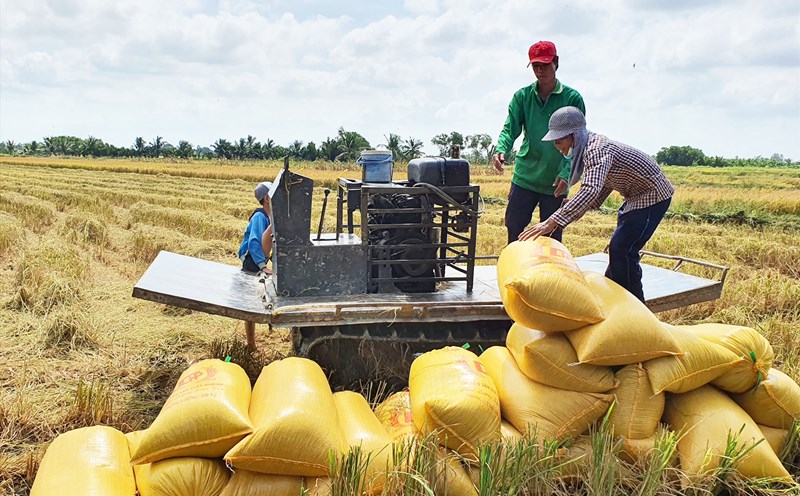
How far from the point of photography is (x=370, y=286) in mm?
4344

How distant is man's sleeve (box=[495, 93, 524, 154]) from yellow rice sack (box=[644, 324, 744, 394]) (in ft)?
7.32

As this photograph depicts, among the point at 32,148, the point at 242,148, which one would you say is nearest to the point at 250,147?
the point at 242,148

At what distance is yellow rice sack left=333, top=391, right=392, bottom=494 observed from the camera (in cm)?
254

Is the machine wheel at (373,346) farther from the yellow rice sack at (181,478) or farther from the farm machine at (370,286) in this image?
the yellow rice sack at (181,478)

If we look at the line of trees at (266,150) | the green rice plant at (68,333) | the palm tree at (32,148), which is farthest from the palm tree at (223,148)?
the green rice plant at (68,333)

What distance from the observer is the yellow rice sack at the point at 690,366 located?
293 cm

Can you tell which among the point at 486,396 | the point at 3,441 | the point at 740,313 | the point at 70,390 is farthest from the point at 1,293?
the point at 740,313

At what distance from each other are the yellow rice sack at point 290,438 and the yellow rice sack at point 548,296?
111 cm

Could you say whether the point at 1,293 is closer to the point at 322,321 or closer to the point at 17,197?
the point at 322,321

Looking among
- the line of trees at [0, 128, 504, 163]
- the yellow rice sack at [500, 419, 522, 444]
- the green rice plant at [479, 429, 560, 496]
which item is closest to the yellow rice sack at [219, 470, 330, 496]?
the green rice plant at [479, 429, 560, 496]

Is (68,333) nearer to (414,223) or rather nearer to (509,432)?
(414,223)

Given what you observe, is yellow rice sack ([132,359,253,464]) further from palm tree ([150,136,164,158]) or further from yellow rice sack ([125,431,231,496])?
palm tree ([150,136,164,158])

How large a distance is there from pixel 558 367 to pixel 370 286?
1.73 meters

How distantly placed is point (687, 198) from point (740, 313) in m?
12.1
